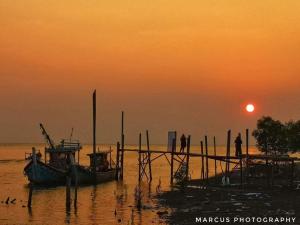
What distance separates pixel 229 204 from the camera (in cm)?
3222

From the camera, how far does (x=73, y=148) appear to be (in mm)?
55469

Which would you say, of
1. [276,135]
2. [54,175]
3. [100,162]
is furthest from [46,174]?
[276,135]

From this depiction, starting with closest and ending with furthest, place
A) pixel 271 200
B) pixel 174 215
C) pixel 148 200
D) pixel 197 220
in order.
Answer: pixel 197 220 < pixel 174 215 < pixel 271 200 < pixel 148 200

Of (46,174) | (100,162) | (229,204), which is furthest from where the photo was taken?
(100,162)

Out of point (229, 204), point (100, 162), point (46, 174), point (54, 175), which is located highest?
point (100, 162)

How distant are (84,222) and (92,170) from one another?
26.2 m

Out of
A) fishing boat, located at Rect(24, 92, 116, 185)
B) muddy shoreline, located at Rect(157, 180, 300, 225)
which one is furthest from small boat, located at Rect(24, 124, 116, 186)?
muddy shoreline, located at Rect(157, 180, 300, 225)

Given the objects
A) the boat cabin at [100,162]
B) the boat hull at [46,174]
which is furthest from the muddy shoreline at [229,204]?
the boat cabin at [100,162]

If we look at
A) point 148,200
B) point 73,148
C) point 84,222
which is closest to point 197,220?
point 84,222

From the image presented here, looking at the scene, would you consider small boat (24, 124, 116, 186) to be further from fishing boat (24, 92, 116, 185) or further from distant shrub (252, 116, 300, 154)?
distant shrub (252, 116, 300, 154)

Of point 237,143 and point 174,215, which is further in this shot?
point 237,143

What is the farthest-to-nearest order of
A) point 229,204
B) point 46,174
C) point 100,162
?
point 100,162 → point 46,174 → point 229,204

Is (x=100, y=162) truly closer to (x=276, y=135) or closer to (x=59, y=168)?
(x=59, y=168)

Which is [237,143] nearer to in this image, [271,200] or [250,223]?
[271,200]
